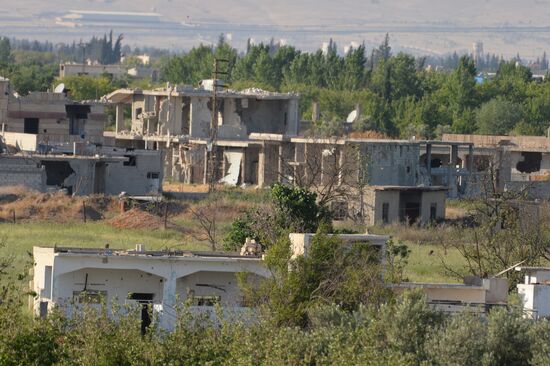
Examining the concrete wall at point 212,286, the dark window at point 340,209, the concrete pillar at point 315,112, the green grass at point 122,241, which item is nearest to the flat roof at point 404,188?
the dark window at point 340,209

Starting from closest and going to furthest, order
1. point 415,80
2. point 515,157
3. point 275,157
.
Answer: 1. point 275,157
2. point 515,157
3. point 415,80

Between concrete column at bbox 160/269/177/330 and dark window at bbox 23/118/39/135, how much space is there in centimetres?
2939

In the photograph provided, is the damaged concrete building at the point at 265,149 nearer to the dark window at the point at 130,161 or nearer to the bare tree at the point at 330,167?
→ the bare tree at the point at 330,167

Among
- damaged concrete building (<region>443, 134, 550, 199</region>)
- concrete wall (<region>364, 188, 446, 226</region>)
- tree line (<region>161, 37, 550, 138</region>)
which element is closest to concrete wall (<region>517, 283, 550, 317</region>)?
concrete wall (<region>364, 188, 446, 226</region>)

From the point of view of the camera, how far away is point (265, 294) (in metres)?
27.1

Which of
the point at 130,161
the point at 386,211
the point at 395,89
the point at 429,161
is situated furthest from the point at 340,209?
the point at 395,89

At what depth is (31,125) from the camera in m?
56.9

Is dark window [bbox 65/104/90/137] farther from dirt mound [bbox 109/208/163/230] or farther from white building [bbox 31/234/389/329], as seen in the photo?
white building [bbox 31/234/389/329]

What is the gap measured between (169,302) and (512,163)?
36293mm

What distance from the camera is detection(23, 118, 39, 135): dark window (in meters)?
56.8

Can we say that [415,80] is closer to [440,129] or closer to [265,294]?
[440,129]

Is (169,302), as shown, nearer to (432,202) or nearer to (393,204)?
(393,204)

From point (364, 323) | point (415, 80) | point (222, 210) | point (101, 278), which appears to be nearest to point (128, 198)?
point (222, 210)

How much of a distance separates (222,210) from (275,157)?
10.6 meters
